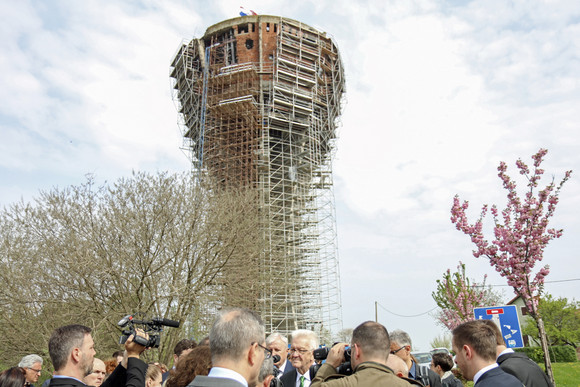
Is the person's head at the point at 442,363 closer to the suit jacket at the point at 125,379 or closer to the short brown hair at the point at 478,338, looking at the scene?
the short brown hair at the point at 478,338

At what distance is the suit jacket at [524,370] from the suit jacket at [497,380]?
767mm

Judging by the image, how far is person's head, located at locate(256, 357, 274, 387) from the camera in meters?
2.97

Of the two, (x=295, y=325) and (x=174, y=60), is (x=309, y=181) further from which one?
(x=174, y=60)

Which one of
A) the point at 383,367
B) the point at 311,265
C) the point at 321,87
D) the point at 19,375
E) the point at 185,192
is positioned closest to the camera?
the point at 383,367

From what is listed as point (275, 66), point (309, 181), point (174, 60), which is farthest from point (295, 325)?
point (174, 60)

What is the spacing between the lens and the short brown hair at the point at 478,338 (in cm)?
335

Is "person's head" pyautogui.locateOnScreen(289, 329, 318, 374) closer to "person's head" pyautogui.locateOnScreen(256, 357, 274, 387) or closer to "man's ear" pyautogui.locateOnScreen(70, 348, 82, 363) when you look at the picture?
"person's head" pyautogui.locateOnScreen(256, 357, 274, 387)

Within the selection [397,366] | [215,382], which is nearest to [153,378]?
[397,366]

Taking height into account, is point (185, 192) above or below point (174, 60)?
below

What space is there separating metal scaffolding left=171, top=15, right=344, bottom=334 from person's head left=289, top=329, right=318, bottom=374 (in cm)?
2600

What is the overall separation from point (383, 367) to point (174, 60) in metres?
39.0

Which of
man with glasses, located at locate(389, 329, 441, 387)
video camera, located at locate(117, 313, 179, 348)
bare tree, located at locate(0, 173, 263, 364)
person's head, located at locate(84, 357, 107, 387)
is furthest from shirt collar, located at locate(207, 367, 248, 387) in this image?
bare tree, located at locate(0, 173, 263, 364)

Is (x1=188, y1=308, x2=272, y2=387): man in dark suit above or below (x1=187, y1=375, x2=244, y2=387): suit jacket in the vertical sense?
above

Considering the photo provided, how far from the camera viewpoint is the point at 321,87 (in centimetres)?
3797
